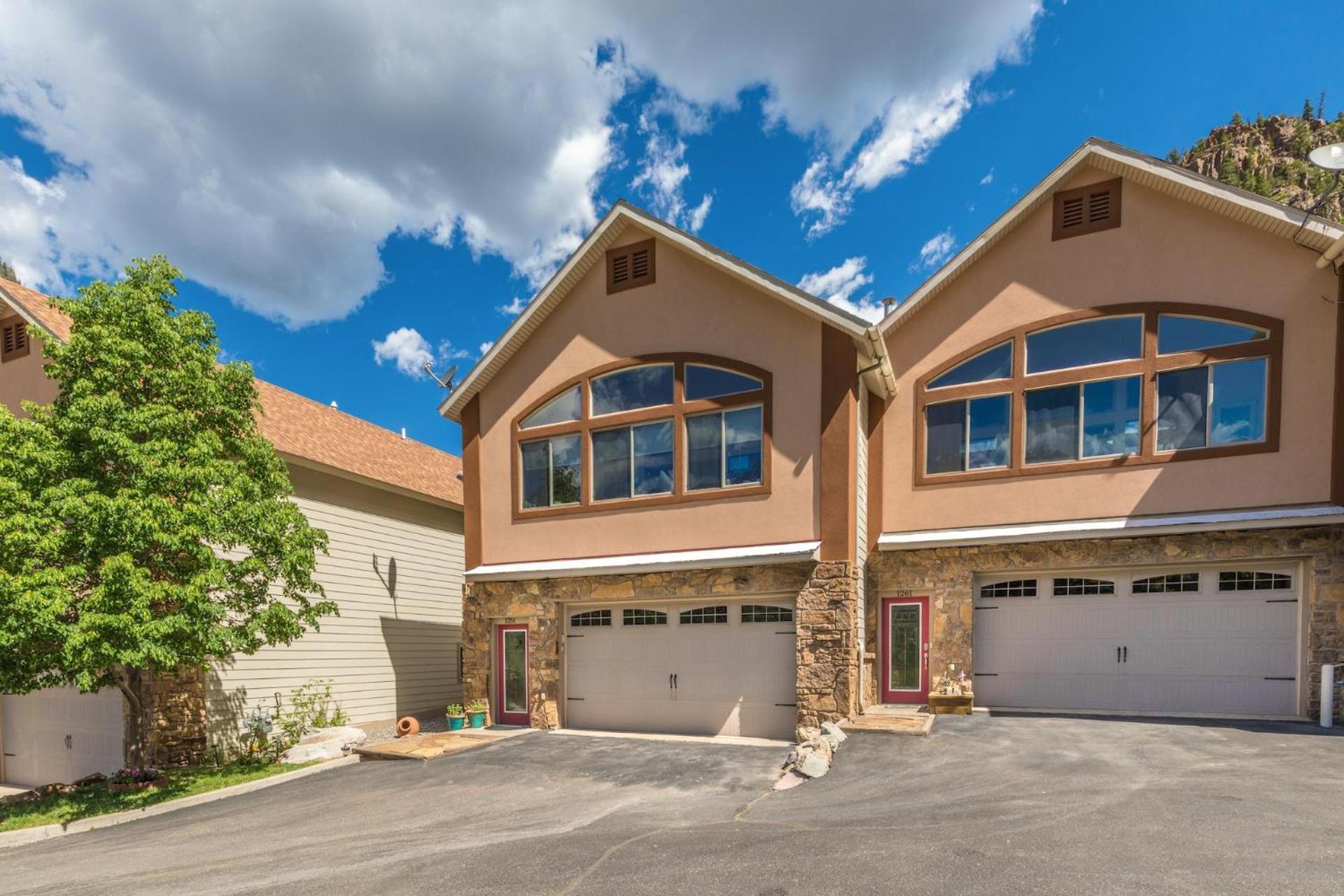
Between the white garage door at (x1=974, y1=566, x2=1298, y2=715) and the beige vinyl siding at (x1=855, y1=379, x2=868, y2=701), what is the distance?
Result: 6.69ft

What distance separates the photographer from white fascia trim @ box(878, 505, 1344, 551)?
10.4 meters

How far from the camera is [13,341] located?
14250mm

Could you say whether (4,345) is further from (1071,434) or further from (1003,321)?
(1071,434)

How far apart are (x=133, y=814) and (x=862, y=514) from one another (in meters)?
12.0

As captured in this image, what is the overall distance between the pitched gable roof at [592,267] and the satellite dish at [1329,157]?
21.1ft

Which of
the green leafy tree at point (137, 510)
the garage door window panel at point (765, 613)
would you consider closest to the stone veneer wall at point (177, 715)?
the green leafy tree at point (137, 510)

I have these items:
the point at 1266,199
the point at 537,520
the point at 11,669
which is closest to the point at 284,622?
the point at 11,669

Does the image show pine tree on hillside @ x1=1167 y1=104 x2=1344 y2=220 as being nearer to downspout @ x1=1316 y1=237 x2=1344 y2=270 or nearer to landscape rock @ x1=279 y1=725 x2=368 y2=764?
downspout @ x1=1316 y1=237 x2=1344 y2=270

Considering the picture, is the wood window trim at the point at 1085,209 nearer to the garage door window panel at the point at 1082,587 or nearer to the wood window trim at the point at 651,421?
the wood window trim at the point at 651,421

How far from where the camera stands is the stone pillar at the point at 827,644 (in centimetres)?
1101

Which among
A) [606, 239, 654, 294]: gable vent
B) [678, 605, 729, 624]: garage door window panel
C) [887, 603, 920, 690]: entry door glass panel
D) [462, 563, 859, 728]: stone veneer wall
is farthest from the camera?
[606, 239, 654, 294]: gable vent

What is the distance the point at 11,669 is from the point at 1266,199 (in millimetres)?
20412

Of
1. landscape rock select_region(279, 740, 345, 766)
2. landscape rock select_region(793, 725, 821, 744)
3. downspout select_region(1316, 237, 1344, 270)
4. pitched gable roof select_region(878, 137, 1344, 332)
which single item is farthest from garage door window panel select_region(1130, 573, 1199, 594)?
landscape rock select_region(279, 740, 345, 766)

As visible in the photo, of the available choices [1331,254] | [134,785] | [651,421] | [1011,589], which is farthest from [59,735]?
[1331,254]
